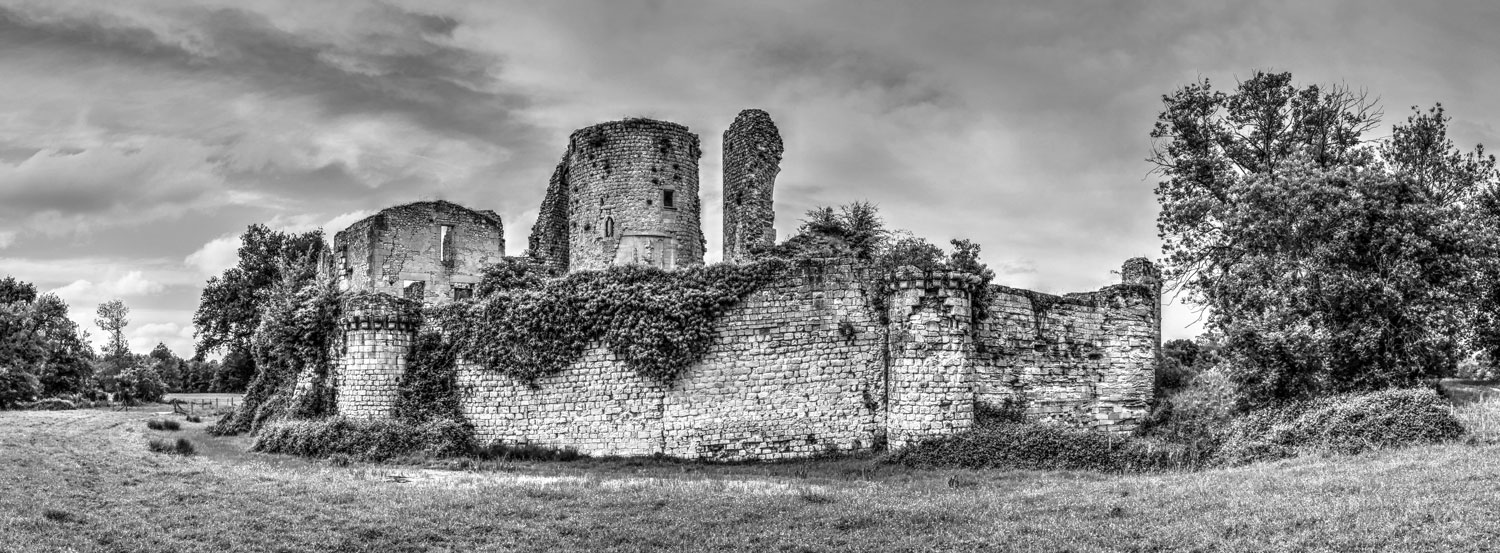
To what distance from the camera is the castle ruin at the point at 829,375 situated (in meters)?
20.3

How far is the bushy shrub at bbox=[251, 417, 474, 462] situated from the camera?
72.0 feet

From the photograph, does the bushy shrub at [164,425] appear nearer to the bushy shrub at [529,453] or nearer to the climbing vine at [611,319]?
the climbing vine at [611,319]

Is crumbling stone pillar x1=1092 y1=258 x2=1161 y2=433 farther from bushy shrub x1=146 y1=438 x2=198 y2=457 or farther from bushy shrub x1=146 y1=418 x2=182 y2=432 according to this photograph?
→ bushy shrub x1=146 y1=418 x2=182 y2=432

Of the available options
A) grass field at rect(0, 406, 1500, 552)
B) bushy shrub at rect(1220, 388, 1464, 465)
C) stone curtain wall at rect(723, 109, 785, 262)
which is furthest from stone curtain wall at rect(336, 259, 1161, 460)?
stone curtain wall at rect(723, 109, 785, 262)

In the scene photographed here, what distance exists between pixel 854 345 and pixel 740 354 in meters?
2.34

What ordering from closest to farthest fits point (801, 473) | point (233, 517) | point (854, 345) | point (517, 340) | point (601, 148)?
point (233, 517) → point (801, 473) → point (854, 345) → point (517, 340) → point (601, 148)

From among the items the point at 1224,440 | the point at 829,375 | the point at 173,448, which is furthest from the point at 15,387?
the point at 1224,440

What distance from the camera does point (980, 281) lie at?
831 inches

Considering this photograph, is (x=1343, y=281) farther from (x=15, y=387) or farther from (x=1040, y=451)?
(x=15, y=387)

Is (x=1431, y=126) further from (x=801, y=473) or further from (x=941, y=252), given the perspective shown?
(x=801, y=473)

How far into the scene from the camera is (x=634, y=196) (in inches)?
1320

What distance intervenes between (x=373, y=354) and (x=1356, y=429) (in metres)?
20.3

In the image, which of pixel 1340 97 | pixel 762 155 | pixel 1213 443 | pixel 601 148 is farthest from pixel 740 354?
pixel 1340 97

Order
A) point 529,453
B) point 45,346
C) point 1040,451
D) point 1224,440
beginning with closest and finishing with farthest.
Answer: point 1040,451
point 1224,440
point 529,453
point 45,346
